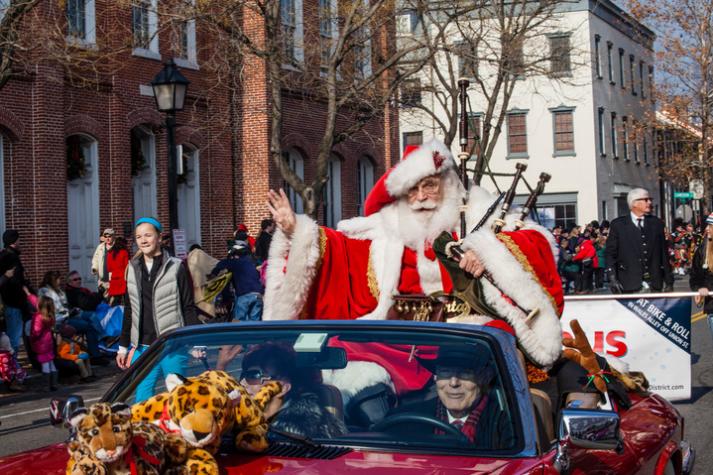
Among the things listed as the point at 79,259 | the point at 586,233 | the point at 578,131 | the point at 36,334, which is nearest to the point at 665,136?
the point at 578,131

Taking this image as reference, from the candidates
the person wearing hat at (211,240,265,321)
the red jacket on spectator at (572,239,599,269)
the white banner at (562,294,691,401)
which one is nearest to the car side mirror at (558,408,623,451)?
the white banner at (562,294,691,401)

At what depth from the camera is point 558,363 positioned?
210 inches

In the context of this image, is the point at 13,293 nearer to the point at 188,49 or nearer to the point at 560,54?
the point at 188,49

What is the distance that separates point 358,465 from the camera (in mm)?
3502

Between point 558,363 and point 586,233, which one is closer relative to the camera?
point 558,363

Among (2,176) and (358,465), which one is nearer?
(358,465)

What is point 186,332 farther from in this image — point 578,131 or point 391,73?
Result: point 578,131

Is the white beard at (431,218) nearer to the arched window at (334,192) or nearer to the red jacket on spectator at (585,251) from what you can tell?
the arched window at (334,192)

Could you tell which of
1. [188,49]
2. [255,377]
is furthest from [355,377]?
[188,49]

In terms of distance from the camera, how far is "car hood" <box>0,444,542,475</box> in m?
3.46

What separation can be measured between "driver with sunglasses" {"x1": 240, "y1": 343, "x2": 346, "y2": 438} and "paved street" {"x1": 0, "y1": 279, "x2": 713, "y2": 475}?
166 inches

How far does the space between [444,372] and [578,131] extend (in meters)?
43.8

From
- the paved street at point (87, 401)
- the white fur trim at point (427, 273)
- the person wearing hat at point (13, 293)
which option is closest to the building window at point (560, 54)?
the paved street at point (87, 401)

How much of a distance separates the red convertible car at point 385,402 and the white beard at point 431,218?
2327mm
